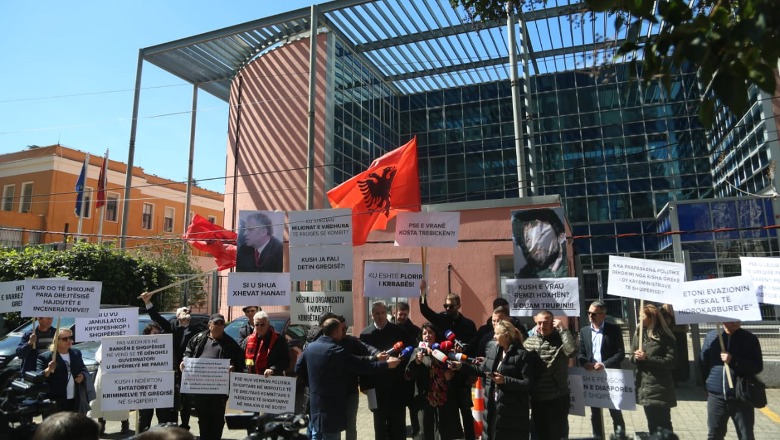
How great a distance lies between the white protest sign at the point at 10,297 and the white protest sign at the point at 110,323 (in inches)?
46.3

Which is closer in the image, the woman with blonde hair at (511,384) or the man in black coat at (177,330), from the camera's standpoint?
the woman with blonde hair at (511,384)

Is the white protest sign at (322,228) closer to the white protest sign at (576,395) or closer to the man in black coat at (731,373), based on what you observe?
the white protest sign at (576,395)

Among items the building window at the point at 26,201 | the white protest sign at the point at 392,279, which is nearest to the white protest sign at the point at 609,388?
the white protest sign at the point at 392,279

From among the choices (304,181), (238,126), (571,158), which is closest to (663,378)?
(304,181)

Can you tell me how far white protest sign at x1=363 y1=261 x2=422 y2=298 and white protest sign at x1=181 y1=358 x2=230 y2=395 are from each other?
2.34 m

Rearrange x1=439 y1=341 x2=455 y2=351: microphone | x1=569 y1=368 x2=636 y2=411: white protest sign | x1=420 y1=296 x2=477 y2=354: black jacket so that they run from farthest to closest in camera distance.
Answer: x1=420 y1=296 x2=477 y2=354: black jacket, x1=439 y1=341 x2=455 y2=351: microphone, x1=569 y1=368 x2=636 y2=411: white protest sign

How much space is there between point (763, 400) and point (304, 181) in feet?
65.8

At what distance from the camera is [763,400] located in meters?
5.65

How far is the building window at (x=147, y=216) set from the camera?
3873 centimetres

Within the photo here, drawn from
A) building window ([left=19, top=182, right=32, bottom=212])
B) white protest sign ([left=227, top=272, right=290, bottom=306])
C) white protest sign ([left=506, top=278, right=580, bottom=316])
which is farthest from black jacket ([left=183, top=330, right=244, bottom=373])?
building window ([left=19, top=182, right=32, bottom=212])

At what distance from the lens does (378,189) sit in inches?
420

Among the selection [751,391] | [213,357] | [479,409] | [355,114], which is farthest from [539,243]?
[355,114]

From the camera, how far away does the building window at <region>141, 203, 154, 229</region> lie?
3873cm

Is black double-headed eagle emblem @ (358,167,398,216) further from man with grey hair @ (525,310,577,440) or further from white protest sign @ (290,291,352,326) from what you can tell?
man with grey hair @ (525,310,577,440)
